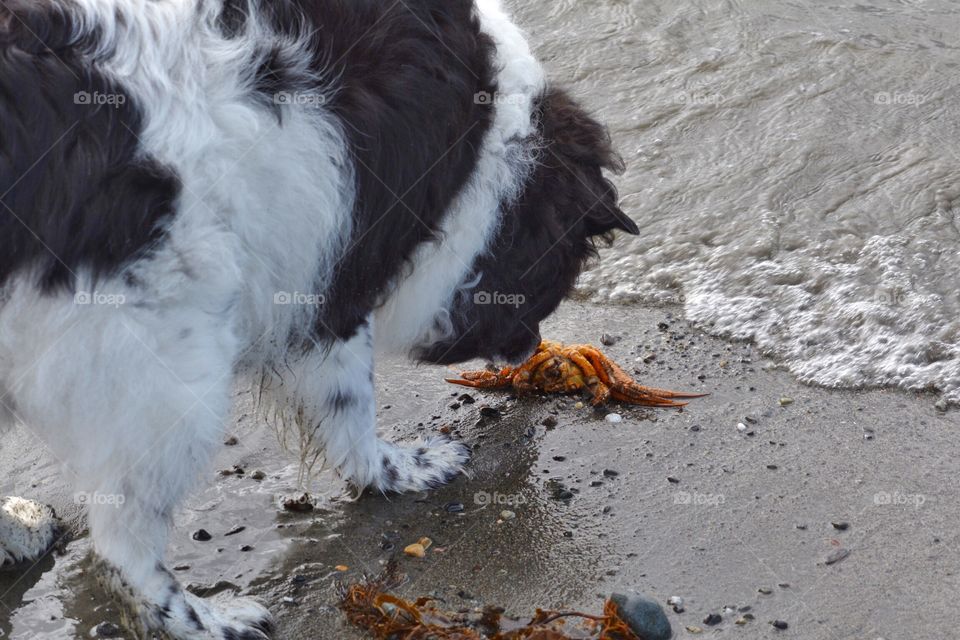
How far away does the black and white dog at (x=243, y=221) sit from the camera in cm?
254

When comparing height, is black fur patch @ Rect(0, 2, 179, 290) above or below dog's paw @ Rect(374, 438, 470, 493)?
above

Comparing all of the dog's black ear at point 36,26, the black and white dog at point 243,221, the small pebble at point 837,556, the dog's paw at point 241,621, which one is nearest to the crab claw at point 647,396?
the black and white dog at point 243,221

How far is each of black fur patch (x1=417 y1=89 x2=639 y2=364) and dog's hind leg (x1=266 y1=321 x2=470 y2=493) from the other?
34 cm

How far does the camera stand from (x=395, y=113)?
307 centimetres

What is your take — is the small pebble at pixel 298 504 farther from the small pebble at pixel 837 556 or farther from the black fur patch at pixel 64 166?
the small pebble at pixel 837 556

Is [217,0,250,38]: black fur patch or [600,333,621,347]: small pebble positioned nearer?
[217,0,250,38]: black fur patch

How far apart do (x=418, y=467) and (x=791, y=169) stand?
262cm

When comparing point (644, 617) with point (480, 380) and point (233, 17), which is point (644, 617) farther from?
point (233, 17)

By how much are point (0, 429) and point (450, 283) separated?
55.1 inches

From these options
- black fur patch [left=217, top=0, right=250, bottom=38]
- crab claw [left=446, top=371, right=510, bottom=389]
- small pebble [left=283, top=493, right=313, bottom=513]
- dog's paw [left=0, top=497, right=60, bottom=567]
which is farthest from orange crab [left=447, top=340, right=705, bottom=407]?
black fur patch [left=217, top=0, right=250, bottom=38]

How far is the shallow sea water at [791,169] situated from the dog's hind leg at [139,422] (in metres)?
2.32

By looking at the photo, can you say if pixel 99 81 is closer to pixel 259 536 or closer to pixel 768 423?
pixel 259 536

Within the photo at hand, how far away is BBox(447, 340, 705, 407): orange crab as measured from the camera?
4051 millimetres

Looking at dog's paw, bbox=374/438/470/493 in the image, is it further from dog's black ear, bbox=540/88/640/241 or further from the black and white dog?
dog's black ear, bbox=540/88/640/241
